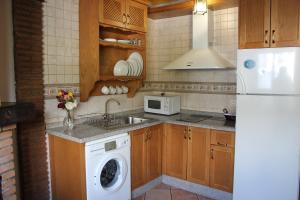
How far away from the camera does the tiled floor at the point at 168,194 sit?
2.89 metres

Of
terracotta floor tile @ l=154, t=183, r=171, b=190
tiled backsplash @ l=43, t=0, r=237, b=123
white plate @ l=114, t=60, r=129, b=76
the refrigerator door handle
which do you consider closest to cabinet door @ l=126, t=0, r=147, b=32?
white plate @ l=114, t=60, r=129, b=76

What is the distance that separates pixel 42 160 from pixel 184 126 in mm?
1584

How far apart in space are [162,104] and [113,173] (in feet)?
3.89

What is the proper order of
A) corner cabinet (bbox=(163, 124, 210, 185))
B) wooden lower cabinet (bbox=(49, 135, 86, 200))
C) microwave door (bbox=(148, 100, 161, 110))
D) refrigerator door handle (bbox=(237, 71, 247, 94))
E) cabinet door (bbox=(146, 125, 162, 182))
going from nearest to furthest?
wooden lower cabinet (bbox=(49, 135, 86, 200)) → refrigerator door handle (bbox=(237, 71, 247, 94)) → corner cabinet (bbox=(163, 124, 210, 185)) → cabinet door (bbox=(146, 125, 162, 182)) → microwave door (bbox=(148, 100, 161, 110))

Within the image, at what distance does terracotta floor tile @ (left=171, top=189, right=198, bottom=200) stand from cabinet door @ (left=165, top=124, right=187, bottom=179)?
6.8 inches

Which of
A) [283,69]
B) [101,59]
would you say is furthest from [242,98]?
[101,59]

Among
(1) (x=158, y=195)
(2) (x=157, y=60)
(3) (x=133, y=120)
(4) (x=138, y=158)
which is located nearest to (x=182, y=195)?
(1) (x=158, y=195)

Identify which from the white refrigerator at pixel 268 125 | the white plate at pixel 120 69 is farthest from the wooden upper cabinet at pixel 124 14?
the white refrigerator at pixel 268 125

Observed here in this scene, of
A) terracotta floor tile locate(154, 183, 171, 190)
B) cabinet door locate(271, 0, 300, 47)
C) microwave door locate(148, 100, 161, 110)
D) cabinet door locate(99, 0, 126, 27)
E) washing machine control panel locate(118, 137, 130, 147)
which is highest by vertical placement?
cabinet door locate(99, 0, 126, 27)

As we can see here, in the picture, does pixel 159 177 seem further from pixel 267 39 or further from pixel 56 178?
pixel 267 39

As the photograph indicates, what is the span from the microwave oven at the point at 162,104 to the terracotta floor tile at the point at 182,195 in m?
0.99

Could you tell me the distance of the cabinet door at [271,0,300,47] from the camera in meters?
2.19

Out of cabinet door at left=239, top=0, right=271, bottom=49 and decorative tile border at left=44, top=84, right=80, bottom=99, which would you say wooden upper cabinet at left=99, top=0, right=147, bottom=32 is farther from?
cabinet door at left=239, top=0, right=271, bottom=49

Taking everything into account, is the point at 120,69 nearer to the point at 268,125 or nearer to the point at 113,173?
the point at 113,173
